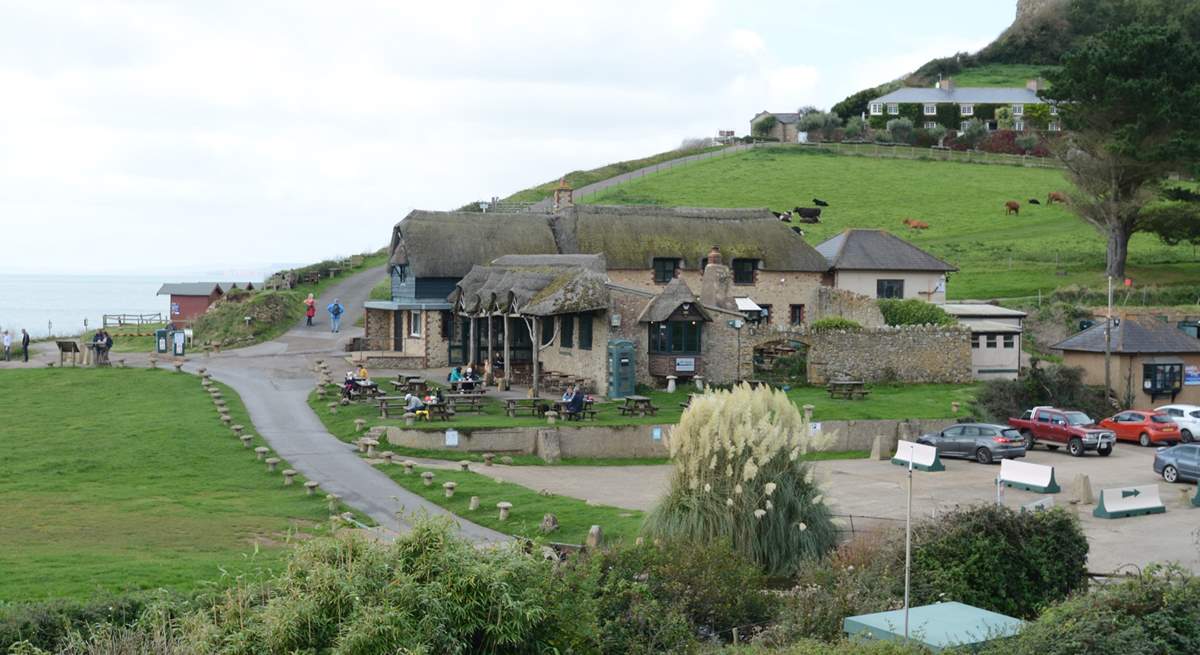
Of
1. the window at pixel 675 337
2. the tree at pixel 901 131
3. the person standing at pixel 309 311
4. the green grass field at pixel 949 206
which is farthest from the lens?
the tree at pixel 901 131

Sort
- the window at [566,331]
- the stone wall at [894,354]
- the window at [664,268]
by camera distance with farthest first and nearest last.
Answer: the window at [664,268], the stone wall at [894,354], the window at [566,331]

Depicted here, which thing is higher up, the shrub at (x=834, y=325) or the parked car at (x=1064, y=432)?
the shrub at (x=834, y=325)

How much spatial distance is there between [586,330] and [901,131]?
66899 mm

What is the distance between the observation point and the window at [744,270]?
45625 millimetres

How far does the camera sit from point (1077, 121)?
53188 mm

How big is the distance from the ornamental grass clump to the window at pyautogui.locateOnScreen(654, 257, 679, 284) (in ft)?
80.9

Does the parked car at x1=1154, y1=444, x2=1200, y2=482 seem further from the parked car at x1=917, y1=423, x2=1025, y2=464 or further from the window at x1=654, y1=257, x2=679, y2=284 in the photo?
the window at x1=654, y1=257, x2=679, y2=284

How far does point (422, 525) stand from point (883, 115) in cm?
9521

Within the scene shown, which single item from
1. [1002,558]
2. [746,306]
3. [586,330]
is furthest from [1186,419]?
[1002,558]

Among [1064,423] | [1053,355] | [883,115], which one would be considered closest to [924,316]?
[1053,355]

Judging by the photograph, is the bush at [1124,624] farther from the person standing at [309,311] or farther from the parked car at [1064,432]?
the person standing at [309,311]

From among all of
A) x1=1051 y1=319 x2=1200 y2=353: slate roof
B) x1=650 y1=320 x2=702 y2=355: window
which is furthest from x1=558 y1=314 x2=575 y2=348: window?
x1=1051 y1=319 x2=1200 y2=353: slate roof

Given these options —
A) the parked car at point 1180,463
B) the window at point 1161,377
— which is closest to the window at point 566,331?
the parked car at point 1180,463

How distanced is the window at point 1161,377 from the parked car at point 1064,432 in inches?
252
